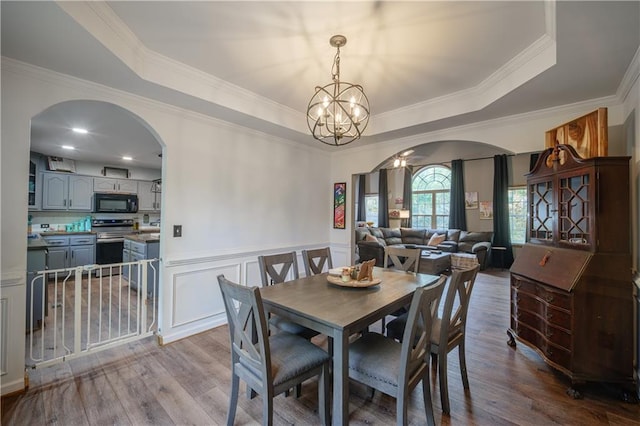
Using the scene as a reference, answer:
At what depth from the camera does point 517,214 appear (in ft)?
24.5

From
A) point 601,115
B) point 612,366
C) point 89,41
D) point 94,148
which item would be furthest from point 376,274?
point 94,148

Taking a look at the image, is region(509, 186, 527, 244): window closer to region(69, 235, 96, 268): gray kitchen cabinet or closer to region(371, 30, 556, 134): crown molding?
region(371, 30, 556, 134): crown molding

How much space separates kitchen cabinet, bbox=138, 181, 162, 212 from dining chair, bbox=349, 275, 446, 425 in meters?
6.96

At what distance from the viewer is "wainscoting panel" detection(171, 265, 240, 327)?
9.82 feet

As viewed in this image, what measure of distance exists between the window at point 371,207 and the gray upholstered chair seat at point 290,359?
28.6 feet

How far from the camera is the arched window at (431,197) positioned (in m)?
8.73

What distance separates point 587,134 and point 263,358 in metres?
3.05

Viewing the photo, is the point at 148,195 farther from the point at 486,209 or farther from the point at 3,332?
the point at 486,209

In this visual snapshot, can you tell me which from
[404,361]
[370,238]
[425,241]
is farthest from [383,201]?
[404,361]

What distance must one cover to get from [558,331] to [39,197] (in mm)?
8159

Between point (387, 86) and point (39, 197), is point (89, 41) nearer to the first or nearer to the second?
point (387, 86)

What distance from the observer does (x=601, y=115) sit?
85.6 inches

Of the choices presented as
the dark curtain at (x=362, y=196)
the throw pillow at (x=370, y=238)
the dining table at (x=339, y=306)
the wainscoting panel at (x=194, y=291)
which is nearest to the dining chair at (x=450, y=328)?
the dining table at (x=339, y=306)

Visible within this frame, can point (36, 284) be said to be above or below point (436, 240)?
below
